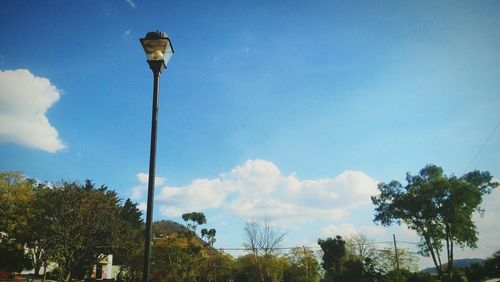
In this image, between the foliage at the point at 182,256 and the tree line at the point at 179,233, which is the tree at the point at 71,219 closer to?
the tree line at the point at 179,233

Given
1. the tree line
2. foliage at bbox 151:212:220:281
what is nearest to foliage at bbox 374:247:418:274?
the tree line

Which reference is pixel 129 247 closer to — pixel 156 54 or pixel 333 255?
pixel 333 255

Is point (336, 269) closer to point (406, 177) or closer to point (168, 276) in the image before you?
point (406, 177)

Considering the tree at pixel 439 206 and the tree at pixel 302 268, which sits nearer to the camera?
the tree at pixel 439 206

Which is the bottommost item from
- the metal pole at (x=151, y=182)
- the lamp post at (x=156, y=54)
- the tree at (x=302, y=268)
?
the tree at (x=302, y=268)

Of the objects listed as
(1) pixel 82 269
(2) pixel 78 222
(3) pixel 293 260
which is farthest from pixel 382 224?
(1) pixel 82 269

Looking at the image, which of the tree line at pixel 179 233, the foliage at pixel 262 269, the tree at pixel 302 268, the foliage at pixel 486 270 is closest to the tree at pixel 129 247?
the tree line at pixel 179 233

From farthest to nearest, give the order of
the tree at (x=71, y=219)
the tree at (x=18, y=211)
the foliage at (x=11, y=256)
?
the foliage at (x=11, y=256) → the tree at (x=18, y=211) → the tree at (x=71, y=219)

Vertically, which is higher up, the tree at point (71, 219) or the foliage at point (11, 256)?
the tree at point (71, 219)

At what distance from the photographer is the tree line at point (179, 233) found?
31.8 m

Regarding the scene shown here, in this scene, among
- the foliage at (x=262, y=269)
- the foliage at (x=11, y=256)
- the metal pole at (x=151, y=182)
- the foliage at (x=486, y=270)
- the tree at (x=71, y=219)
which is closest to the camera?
the metal pole at (x=151, y=182)

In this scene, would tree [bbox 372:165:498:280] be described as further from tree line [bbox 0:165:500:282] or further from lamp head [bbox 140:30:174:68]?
lamp head [bbox 140:30:174:68]

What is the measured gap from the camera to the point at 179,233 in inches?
2117

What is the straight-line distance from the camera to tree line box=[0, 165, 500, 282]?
31.8m
